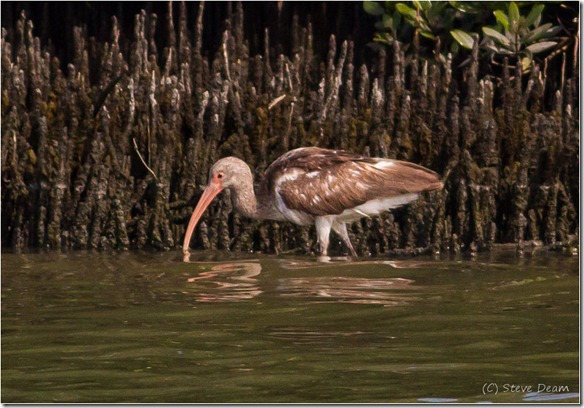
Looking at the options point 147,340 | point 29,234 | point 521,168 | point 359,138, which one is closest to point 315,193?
point 359,138

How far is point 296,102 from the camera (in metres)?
11.9

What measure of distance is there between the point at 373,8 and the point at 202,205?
8.65 feet

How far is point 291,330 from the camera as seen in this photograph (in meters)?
7.60

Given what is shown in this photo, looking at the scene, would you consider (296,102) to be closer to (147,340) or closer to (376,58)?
(376,58)

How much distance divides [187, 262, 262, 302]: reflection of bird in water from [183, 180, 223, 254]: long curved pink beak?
849mm

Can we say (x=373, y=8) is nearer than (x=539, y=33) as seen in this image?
No

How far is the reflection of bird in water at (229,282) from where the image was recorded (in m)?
8.77

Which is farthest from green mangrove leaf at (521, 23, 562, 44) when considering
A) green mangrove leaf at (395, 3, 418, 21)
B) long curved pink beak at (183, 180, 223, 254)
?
long curved pink beak at (183, 180, 223, 254)

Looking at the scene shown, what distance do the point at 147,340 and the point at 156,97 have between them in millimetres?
4920

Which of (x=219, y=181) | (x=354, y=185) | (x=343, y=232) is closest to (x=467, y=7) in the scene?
(x=354, y=185)

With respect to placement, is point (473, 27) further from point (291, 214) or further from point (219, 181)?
point (219, 181)

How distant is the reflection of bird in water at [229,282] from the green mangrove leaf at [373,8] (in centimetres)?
318

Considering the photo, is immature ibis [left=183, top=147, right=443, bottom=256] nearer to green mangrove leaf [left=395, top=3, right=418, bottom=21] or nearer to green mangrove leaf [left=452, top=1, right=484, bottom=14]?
green mangrove leaf [left=395, top=3, right=418, bottom=21]

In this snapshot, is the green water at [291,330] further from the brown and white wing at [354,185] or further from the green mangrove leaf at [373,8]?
the green mangrove leaf at [373,8]
